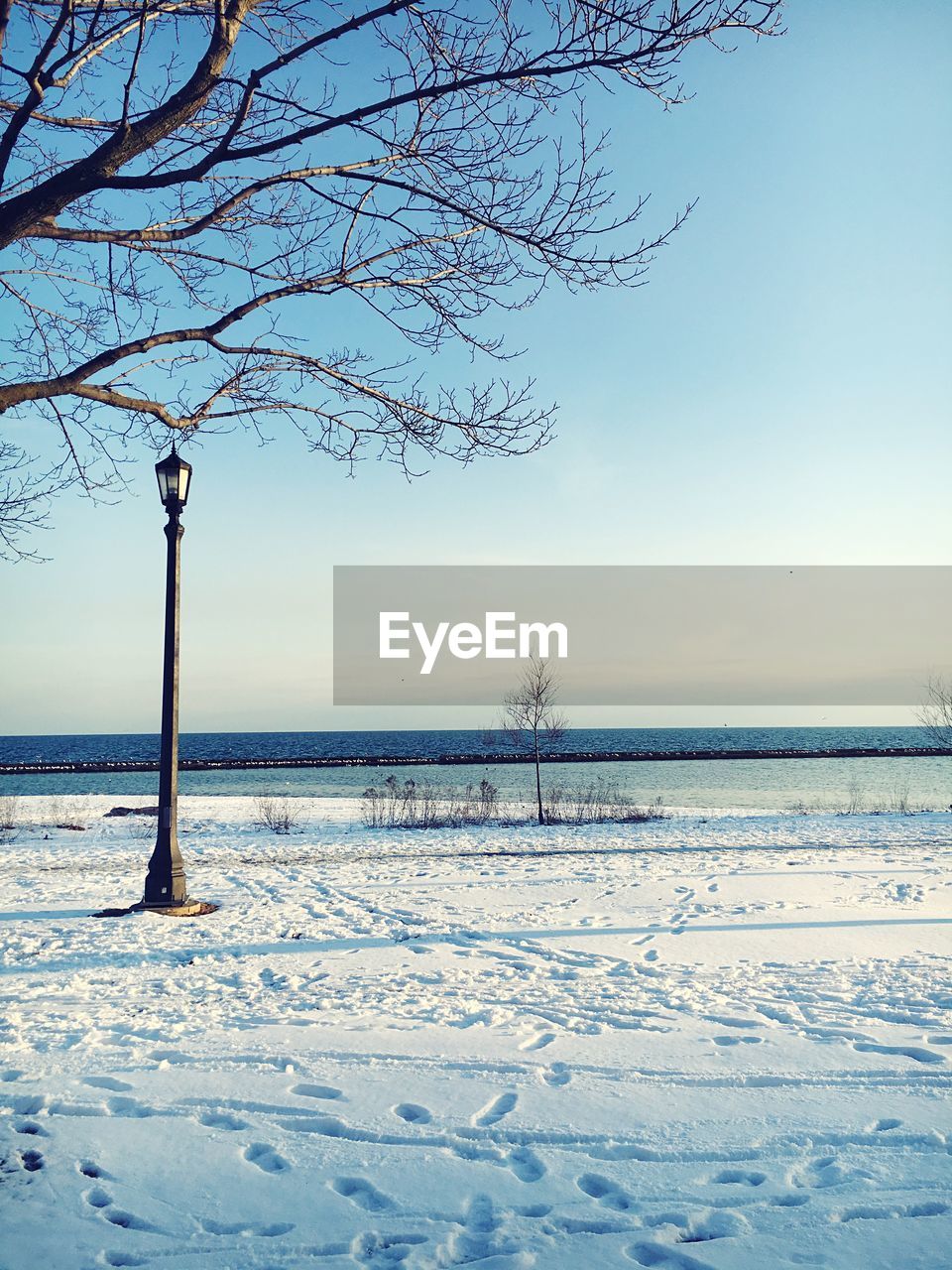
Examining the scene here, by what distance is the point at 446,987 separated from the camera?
18.2ft

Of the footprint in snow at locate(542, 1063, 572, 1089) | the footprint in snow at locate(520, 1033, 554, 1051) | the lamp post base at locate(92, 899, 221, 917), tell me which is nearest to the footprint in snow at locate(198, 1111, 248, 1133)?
the footprint in snow at locate(542, 1063, 572, 1089)

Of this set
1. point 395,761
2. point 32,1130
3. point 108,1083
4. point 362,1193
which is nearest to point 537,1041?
point 362,1193

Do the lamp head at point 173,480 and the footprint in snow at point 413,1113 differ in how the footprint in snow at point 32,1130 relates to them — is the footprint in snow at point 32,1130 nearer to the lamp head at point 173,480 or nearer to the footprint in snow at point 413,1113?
the footprint in snow at point 413,1113

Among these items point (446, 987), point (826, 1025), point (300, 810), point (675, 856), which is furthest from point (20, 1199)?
point (300, 810)

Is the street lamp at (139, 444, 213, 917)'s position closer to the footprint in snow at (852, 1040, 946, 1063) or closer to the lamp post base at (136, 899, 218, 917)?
the lamp post base at (136, 899, 218, 917)

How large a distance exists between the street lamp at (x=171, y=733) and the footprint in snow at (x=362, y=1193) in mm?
5541

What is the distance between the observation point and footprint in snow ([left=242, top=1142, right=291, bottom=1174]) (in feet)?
10.2

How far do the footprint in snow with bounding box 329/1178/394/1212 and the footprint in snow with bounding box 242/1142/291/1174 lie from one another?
245mm

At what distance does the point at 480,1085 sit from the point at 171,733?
5.46 m

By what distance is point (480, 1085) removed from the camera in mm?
3848

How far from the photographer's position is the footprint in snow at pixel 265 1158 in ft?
10.2

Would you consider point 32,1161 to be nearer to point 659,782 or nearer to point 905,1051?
point 905,1051

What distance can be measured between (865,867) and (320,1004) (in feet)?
28.6

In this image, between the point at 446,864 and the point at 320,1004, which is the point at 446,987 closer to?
the point at 320,1004
